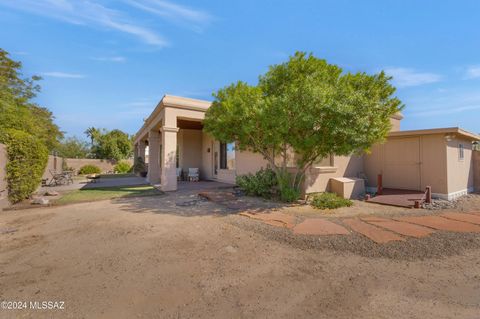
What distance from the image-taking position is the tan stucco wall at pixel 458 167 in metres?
8.17

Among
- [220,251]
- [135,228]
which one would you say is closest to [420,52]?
[220,251]

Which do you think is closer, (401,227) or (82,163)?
(401,227)

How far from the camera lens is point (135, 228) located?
4742 mm

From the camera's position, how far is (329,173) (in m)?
8.66

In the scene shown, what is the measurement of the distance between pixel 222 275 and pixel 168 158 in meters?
7.36

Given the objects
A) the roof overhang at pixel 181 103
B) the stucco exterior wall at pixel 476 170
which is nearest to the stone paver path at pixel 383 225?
the roof overhang at pixel 181 103

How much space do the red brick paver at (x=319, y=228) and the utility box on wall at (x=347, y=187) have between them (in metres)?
3.48

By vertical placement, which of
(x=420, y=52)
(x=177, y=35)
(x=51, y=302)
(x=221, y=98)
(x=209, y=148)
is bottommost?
(x=51, y=302)

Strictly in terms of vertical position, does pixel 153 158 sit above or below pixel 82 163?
above

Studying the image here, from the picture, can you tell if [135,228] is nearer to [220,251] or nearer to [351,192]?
[220,251]

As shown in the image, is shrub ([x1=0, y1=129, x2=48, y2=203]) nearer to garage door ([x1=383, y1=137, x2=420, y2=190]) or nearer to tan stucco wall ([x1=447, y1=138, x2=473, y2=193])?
garage door ([x1=383, y1=137, x2=420, y2=190])

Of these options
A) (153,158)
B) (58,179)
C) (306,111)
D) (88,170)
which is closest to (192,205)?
(306,111)

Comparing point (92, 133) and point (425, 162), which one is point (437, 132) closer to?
point (425, 162)

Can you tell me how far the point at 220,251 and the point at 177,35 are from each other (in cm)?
880
